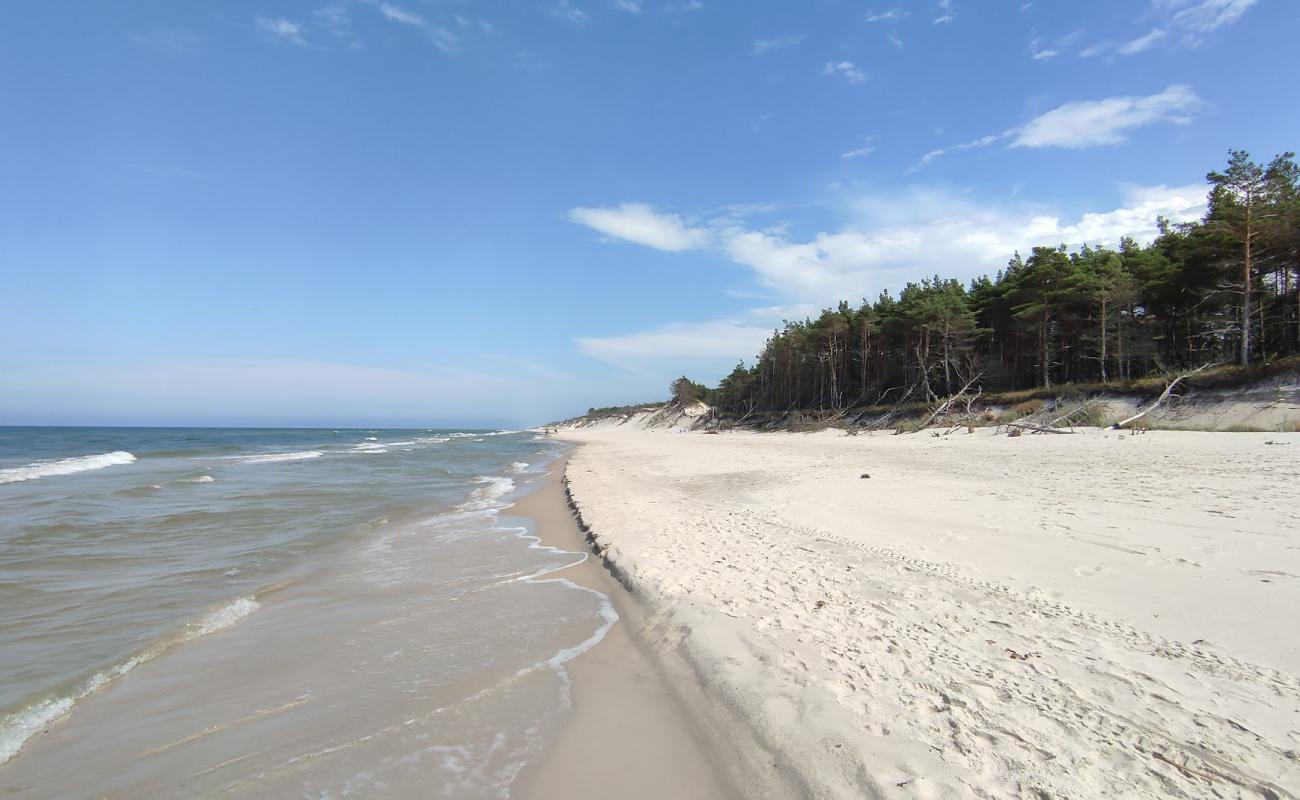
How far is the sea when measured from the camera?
348cm

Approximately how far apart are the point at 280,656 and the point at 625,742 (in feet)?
12.7

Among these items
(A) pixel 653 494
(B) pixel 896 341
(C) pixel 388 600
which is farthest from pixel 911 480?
(B) pixel 896 341

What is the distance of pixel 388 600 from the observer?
22.6 ft

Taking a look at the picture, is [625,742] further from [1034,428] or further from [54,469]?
[54,469]

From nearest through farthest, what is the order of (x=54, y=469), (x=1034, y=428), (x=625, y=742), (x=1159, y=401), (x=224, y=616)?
1. (x=625, y=742)
2. (x=224, y=616)
3. (x=1159, y=401)
4. (x=1034, y=428)
5. (x=54, y=469)

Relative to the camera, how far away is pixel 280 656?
528 centimetres

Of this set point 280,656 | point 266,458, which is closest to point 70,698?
point 280,656

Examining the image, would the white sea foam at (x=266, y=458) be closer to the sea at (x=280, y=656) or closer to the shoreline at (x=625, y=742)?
the sea at (x=280, y=656)

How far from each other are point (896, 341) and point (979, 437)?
72.3ft

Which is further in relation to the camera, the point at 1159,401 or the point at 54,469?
the point at 54,469

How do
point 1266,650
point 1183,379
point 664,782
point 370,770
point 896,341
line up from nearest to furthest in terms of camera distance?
point 664,782
point 370,770
point 1266,650
point 1183,379
point 896,341

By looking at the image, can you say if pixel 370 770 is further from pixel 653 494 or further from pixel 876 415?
pixel 876 415

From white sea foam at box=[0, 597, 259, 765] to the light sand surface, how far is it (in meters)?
4.79

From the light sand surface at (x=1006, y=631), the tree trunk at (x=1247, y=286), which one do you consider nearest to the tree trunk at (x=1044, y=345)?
the tree trunk at (x=1247, y=286)
